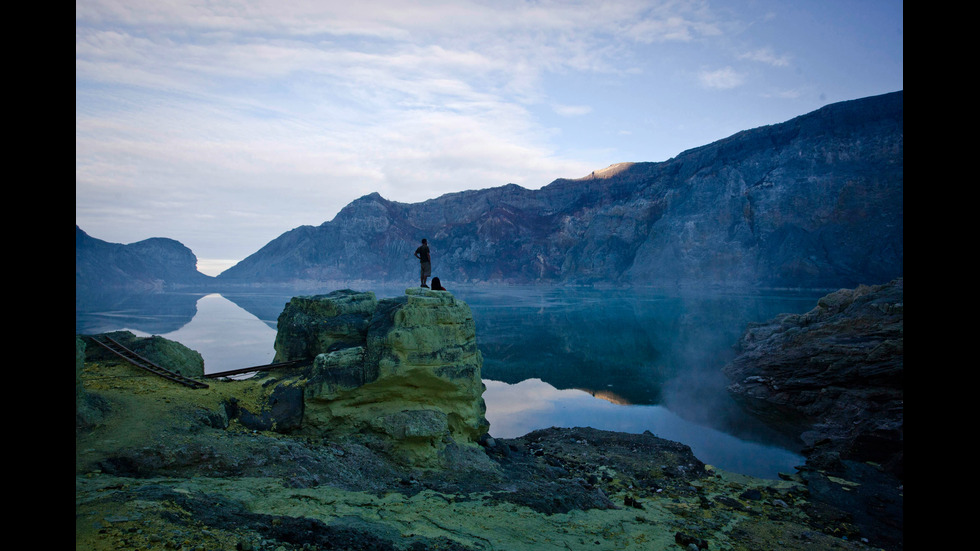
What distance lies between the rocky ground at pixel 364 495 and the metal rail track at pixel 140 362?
0.22 metres

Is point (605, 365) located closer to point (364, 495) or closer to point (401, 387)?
point (401, 387)

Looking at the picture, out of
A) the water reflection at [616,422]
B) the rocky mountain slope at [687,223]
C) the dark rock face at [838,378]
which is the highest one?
the rocky mountain slope at [687,223]

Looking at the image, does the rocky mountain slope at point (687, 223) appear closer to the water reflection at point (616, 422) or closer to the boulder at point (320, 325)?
the water reflection at point (616, 422)

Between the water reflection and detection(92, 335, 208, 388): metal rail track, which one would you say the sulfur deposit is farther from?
the water reflection

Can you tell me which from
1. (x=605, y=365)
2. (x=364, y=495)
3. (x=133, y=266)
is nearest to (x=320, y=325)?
(x=364, y=495)

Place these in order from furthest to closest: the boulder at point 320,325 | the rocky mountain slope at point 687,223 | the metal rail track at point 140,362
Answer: the rocky mountain slope at point 687,223 → the boulder at point 320,325 → the metal rail track at point 140,362

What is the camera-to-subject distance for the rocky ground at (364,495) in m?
5.17

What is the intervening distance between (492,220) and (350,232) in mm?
50162

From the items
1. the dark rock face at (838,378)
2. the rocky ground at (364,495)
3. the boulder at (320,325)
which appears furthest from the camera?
→ the dark rock face at (838,378)

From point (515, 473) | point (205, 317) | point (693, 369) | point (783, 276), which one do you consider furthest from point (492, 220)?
point (515, 473)

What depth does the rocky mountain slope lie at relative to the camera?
8112 cm

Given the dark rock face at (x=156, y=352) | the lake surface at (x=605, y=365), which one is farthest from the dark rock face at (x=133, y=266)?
the dark rock face at (x=156, y=352)
